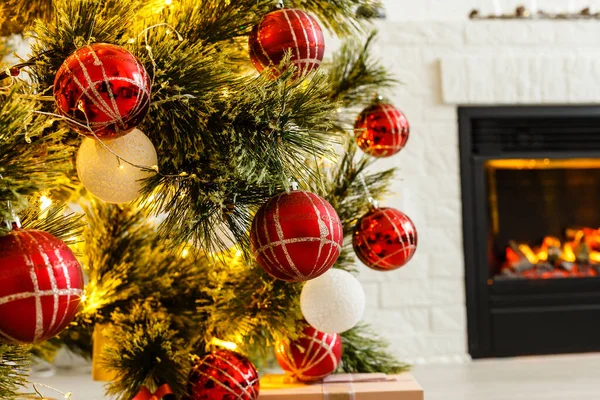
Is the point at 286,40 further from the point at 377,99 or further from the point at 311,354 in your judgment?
the point at 311,354

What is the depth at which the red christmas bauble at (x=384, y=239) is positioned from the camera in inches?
33.3

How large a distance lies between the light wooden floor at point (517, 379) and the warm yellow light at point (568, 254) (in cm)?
36

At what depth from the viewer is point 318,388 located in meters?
0.99

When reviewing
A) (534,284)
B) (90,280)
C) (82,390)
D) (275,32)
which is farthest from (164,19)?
(534,284)

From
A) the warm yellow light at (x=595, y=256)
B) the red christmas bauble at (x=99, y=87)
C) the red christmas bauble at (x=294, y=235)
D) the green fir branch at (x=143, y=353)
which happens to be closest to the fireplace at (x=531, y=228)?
the warm yellow light at (x=595, y=256)

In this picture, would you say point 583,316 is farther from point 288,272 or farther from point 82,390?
point 288,272

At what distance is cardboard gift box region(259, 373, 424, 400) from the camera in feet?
3.16

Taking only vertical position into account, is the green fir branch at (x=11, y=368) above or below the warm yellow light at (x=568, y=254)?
above

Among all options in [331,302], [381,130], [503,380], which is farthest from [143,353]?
[503,380]

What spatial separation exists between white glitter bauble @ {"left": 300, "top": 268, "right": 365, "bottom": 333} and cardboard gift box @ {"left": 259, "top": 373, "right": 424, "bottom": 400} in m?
0.17

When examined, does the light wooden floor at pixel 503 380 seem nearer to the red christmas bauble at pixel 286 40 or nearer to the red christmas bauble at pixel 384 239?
the red christmas bauble at pixel 384 239

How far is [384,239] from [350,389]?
0.26 meters

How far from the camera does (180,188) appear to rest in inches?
24.4

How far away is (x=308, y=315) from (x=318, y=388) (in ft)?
0.70
